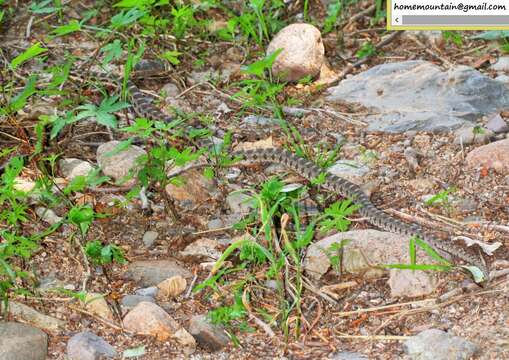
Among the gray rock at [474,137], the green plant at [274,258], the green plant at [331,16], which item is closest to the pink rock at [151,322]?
the green plant at [274,258]

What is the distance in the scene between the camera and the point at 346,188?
778 centimetres

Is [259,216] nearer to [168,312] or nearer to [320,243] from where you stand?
[320,243]

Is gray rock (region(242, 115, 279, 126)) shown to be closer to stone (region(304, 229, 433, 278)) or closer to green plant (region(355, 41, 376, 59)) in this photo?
green plant (region(355, 41, 376, 59))

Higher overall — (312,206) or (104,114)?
(104,114)

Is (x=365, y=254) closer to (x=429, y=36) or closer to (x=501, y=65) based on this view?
(x=501, y=65)

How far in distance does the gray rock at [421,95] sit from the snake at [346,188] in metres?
1.15

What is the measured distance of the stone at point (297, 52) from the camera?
32.3ft

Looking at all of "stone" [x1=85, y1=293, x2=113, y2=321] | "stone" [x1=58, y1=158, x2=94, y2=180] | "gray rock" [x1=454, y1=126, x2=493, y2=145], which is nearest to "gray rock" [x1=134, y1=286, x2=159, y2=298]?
"stone" [x1=85, y1=293, x2=113, y2=321]

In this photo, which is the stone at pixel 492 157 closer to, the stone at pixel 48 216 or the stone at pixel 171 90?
the stone at pixel 171 90

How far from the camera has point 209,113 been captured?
9.48 metres

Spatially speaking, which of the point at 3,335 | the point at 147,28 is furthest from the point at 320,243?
the point at 147,28

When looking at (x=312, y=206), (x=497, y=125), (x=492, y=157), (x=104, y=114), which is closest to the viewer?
(x=104, y=114)

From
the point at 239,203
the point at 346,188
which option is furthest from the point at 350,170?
the point at 239,203

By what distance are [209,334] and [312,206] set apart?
2238mm
